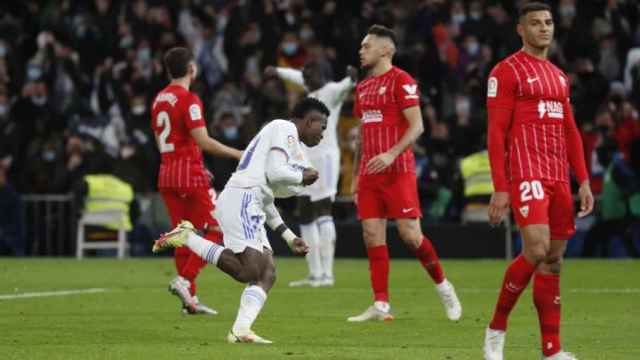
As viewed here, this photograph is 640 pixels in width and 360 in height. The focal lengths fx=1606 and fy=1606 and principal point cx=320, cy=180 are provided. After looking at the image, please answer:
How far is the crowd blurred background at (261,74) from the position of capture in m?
26.6

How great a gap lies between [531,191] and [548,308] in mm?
819

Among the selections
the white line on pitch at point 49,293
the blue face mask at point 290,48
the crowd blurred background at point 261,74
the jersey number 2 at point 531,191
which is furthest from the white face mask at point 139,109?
the jersey number 2 at point 531,191

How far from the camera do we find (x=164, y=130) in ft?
49.7

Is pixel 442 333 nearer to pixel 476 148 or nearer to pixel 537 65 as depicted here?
pixel 537 65

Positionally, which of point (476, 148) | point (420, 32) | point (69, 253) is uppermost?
point (420, 32)

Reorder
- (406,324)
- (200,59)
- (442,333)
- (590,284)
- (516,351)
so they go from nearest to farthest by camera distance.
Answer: (516,351), (442,333), (406,324), (590,284), (200,59)

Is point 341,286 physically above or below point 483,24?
below

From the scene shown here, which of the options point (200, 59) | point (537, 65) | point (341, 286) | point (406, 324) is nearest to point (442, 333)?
point (406, 324)

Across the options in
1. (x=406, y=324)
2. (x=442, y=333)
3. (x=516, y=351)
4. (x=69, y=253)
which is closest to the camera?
(x=516, y=351)

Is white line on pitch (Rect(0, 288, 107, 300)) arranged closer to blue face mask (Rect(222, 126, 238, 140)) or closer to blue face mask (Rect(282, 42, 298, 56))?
blue face mask (Rect(222, 126, 238, 140))

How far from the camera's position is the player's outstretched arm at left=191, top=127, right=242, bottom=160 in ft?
46.5

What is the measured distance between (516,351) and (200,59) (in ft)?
65.8

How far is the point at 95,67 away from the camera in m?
32.0

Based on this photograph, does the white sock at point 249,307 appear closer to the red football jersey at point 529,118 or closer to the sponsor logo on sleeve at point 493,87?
the red football jersey at point 529,118
